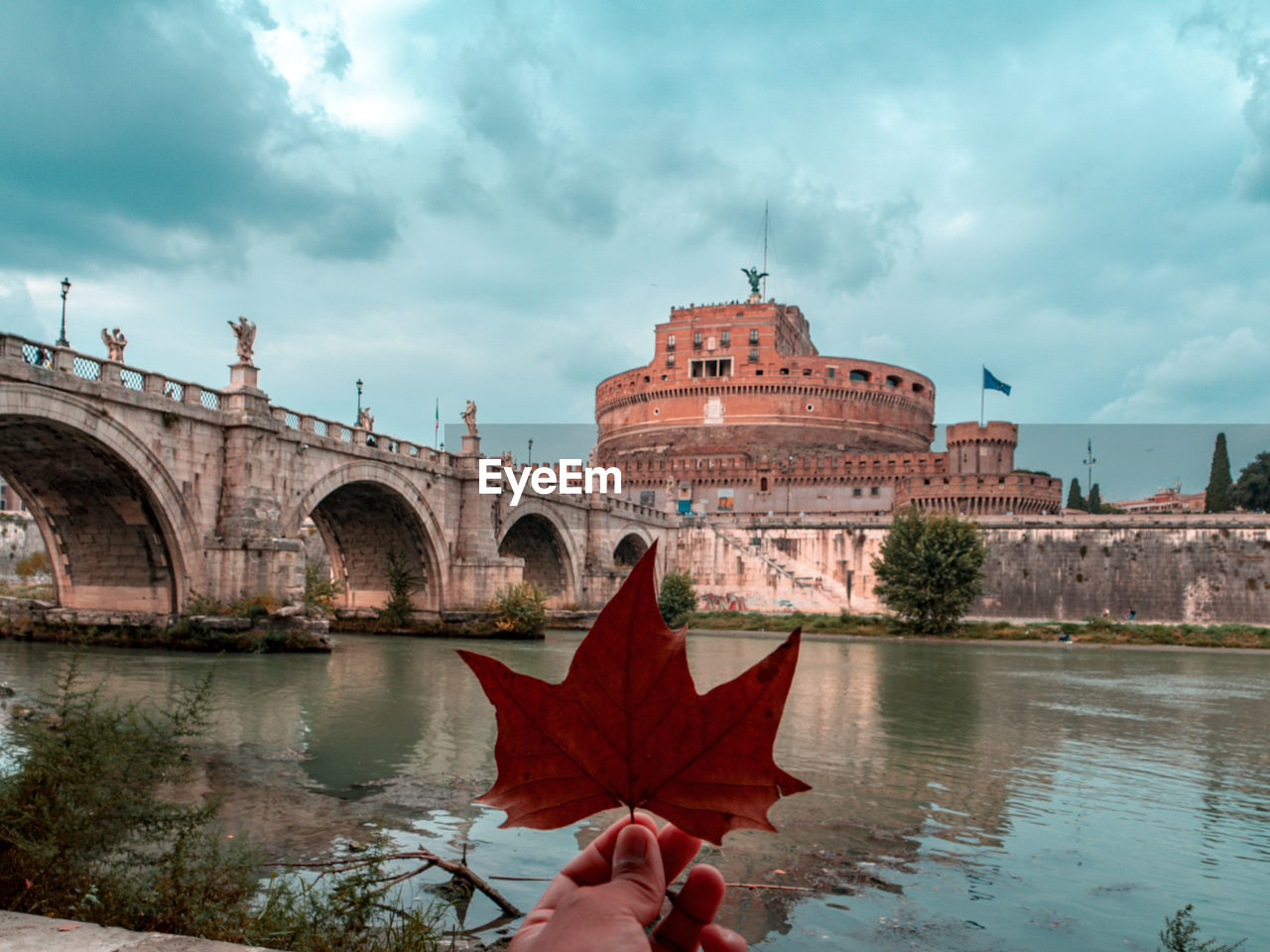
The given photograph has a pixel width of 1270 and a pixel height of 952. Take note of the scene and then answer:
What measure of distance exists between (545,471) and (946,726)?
24.7m

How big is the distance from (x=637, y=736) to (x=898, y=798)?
8662 millimetres

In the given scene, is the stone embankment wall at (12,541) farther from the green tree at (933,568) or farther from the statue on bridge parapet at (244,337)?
the green tree at (933,568)

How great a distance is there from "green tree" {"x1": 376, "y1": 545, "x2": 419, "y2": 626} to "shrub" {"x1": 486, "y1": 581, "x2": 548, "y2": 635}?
3.00 m

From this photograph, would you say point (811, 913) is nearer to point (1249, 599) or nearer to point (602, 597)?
point (602, 597)

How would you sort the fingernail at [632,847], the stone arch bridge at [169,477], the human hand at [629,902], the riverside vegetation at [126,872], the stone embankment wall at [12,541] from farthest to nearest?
the stone embankment wall at [12,541] → the stone arch bridge at [169,477] → the riverside vegetation at [126,872] → the fingernail at [632,847] → the human hand at [629,902]

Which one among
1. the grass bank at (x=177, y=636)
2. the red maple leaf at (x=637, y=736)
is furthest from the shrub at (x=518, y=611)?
the red maple leaf at (x=637, y=736)

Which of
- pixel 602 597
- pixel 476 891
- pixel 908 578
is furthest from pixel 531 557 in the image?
pixel 476 891

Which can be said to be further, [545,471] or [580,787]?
[545,471]

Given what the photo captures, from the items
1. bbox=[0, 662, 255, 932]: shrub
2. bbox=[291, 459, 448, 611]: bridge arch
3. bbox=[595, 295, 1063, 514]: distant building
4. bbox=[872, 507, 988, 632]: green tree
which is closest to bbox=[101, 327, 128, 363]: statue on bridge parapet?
bbox=[291, 459, 448, 611]: bridge arch

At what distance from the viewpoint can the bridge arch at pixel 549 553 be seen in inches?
1574

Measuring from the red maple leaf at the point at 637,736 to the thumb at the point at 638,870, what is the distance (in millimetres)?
48

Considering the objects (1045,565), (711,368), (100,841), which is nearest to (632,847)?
(100,841)

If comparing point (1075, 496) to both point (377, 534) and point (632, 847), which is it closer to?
point (377, 534)

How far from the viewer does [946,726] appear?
569 inches
